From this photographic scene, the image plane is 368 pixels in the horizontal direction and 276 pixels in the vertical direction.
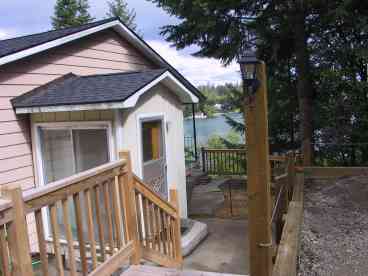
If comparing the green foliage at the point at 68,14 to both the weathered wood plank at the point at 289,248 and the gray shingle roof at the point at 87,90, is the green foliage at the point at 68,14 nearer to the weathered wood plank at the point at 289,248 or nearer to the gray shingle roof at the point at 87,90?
the gray shingle roof at the point at 87,90

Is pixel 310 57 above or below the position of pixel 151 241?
above

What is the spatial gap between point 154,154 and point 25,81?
227 centimetres

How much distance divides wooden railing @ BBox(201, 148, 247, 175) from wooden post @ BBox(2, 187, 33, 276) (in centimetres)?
902

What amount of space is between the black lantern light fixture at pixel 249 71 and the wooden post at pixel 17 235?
5.19 ft

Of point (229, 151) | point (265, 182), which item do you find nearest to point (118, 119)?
point (265, 182)

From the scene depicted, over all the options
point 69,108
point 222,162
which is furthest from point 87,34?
point 222,162

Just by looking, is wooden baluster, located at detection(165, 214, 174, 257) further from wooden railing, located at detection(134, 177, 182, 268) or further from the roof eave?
the roof eave

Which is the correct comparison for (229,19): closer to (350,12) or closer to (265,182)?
(350,12)

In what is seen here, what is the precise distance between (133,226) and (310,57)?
264 inches

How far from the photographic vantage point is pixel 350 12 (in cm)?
664

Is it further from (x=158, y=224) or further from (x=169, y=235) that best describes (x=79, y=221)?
(x=169, y=235)

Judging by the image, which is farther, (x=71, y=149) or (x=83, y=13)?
(x=83, y=13)

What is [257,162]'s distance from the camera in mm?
2441

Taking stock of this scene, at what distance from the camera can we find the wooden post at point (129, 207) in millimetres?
2987
